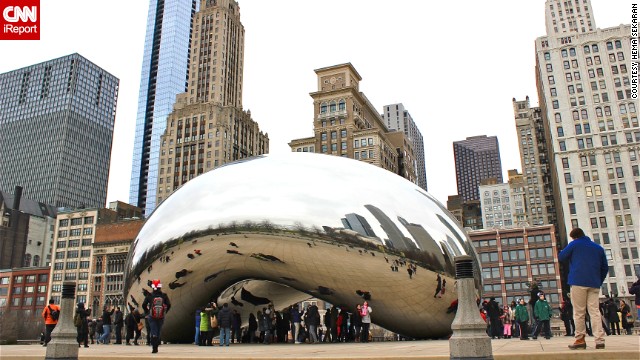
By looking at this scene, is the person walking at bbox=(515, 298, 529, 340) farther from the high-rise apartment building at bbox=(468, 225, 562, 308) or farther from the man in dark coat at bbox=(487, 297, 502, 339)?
the high-rise apartment building at bbox=(468, 225, 562, 308)

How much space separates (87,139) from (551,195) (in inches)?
6102

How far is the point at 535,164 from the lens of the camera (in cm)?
15962

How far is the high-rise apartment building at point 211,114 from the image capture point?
12838 cm

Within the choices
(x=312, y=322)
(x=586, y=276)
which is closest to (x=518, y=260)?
(x=312, y=322)

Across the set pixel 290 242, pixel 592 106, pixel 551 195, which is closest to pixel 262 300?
pixel 290 242

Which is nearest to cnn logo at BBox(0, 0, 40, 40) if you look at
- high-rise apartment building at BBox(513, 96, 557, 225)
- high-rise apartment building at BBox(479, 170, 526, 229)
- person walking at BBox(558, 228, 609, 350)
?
person walking at BBox(558, 228, 609, 350)

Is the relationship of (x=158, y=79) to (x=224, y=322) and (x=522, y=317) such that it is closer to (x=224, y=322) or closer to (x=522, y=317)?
(x=224, y=322)

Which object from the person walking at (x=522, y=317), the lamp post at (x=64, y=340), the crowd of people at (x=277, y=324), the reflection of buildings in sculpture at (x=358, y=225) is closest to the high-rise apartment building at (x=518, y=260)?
the person walking at (x=522, y=317)

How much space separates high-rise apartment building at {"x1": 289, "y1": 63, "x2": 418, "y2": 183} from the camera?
111m

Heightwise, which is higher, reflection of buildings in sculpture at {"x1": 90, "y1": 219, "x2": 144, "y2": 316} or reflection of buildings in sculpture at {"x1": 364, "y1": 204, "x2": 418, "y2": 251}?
reflection of buildings in sculpture at {"x1": 90, "y1": 219, "x2": 144, "y2": 316}

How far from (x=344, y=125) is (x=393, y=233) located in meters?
101

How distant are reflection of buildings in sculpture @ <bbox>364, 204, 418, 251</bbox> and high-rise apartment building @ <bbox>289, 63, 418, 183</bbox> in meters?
96.0

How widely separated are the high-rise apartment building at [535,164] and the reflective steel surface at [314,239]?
412ft

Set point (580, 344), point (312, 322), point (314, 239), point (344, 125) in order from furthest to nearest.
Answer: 1. point (344, 125)
2. point (312, 322)
3. point (314, 239)
4. point (580, 344)
